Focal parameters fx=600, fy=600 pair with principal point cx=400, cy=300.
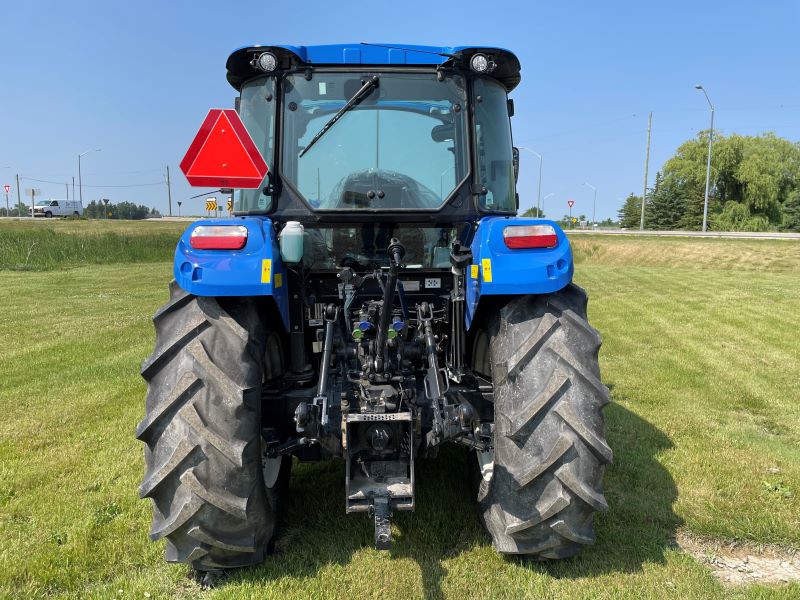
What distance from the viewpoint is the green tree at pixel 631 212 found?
200ft

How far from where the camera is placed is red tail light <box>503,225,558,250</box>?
2.79 metres

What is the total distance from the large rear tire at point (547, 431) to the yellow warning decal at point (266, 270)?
1.12 metres

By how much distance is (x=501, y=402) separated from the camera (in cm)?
279

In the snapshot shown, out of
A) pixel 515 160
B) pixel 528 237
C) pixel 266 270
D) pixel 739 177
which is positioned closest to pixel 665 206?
pixel 739 177

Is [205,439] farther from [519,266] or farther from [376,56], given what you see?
[376,56]

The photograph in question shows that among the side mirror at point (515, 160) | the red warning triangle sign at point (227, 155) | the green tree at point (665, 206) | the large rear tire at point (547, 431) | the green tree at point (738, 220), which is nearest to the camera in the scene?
the large rear tire at point (547, 431)

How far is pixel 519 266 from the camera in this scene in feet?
9.04

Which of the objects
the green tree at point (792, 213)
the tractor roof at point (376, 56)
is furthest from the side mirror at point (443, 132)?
the green tree at point (792, 213)

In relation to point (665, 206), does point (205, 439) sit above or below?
below

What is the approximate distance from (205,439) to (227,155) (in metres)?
1.55

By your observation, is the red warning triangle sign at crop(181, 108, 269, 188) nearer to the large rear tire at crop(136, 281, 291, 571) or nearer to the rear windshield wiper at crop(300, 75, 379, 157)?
the rear windshield wiper at crop(300, 75, 379, 157)

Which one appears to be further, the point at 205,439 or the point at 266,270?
the point at 266,270

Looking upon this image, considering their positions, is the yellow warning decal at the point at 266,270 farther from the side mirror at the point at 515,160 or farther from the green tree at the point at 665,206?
the green tree at the point at 665,206

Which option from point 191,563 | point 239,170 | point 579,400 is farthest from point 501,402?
point 239,170
